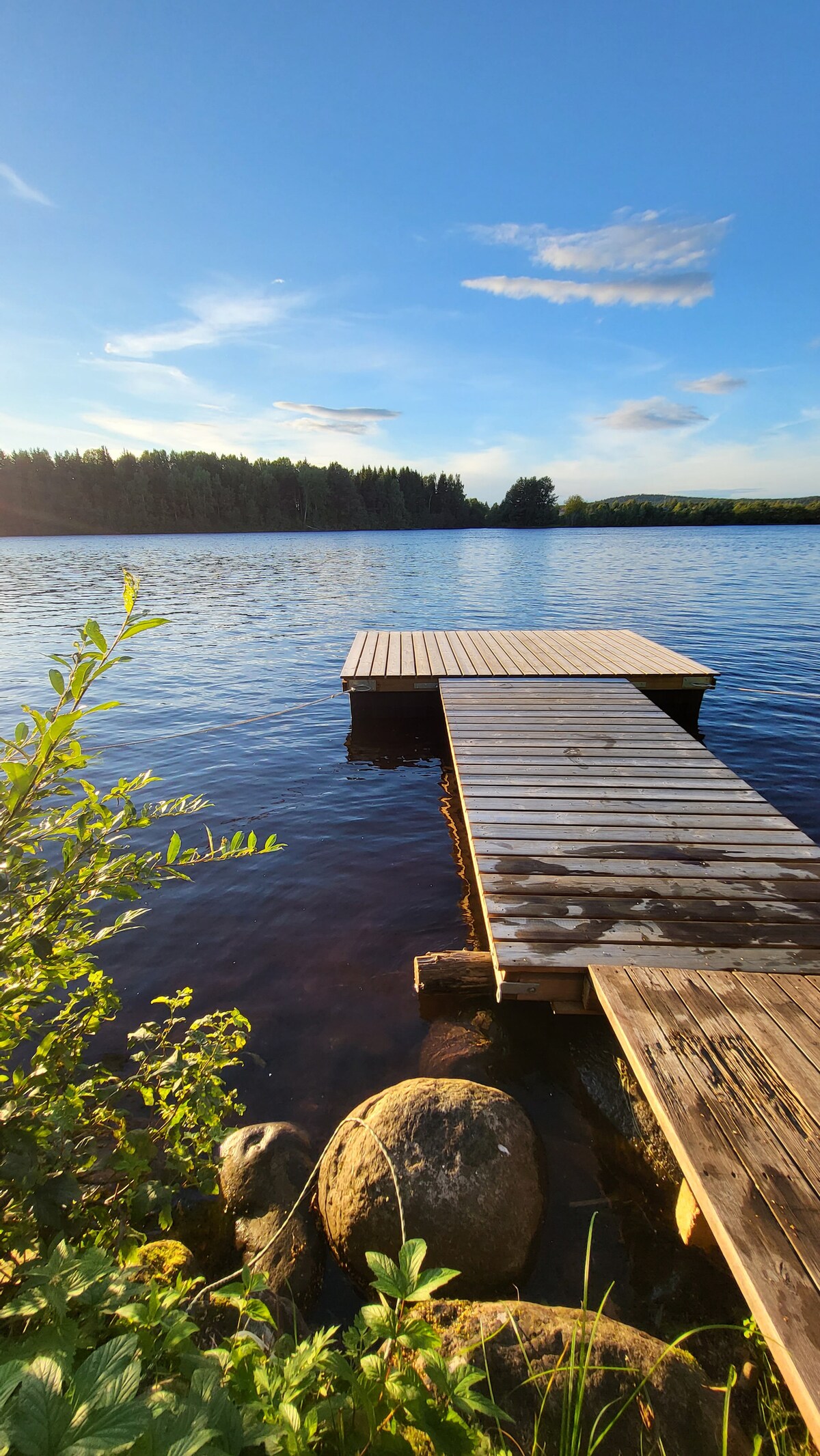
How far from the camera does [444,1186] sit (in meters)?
2.98

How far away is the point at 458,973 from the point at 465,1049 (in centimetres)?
48

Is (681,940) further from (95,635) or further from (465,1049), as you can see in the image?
(95,635)

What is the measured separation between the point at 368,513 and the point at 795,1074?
99272 millimetres

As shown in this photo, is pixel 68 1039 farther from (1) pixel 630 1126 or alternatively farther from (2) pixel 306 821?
(2) pixel 306 821

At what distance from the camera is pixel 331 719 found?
11305mm

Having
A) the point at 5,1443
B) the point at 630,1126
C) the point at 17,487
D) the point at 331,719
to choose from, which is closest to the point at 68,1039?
the point at 5,1443

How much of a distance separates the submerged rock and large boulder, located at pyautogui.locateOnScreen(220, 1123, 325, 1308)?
920 millimetres

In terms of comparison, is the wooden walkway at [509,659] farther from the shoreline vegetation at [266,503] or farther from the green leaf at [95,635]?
the shoreline vegetation at [266,503]

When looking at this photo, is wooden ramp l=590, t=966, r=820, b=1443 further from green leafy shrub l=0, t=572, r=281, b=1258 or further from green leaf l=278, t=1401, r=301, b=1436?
green leafy shrub l=0, t=572, r=281, b=1258

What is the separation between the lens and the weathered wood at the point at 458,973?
4453 millimetres

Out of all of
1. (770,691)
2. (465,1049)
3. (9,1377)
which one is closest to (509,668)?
(770,691)

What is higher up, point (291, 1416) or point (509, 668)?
point (291, 1416)

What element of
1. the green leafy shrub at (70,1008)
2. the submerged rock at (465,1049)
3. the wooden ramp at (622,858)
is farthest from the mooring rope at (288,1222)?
the wooden ramp at (622,858)

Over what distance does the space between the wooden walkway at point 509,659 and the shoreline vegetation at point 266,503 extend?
75108 millimetres
